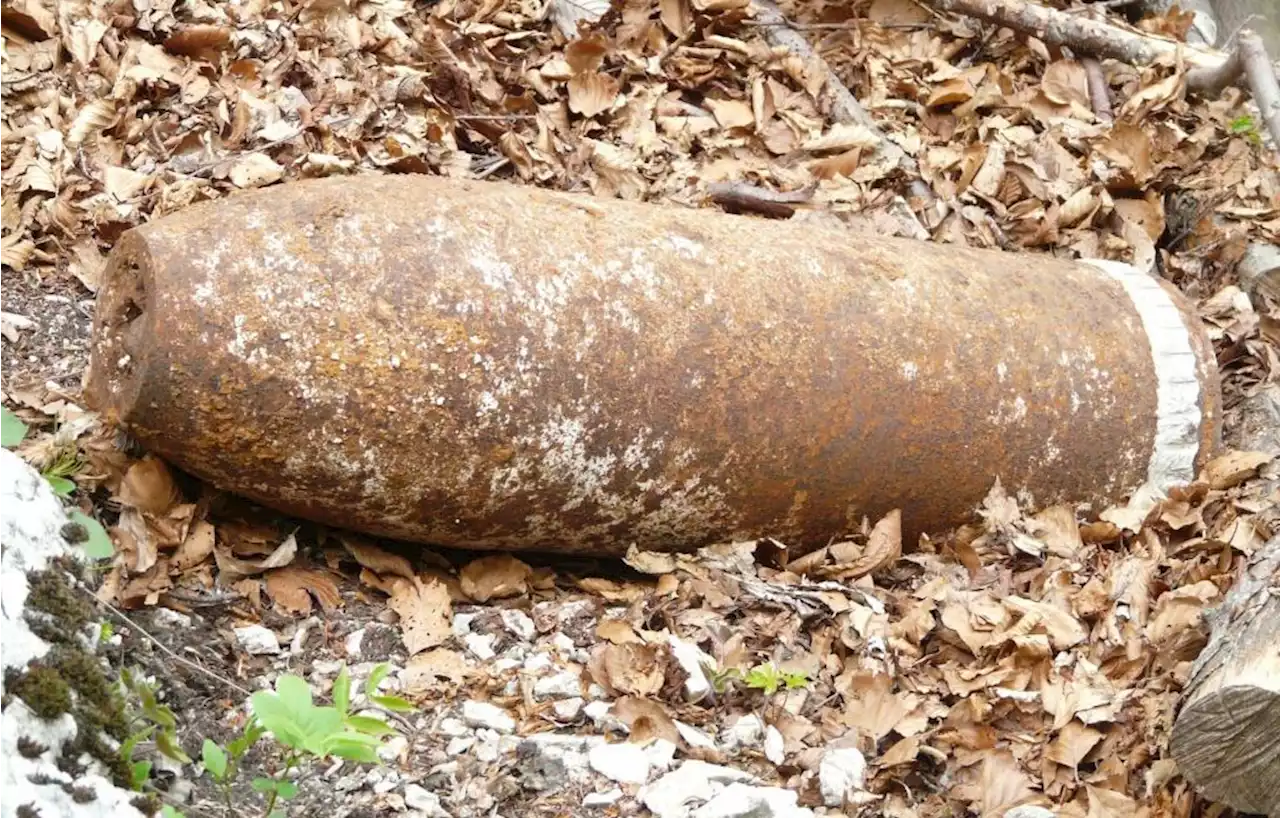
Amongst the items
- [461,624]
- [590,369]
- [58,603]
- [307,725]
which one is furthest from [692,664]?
[58,603]

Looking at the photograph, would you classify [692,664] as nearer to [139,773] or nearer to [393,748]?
[393,748]

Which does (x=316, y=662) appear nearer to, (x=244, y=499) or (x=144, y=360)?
(x=244, y=499)

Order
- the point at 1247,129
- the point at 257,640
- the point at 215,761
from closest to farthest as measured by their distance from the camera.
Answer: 1. the point at 215,761
2. the point at 257,640
3. the point at 1247,129

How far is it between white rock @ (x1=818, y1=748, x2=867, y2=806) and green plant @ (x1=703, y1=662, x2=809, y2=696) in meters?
0.19

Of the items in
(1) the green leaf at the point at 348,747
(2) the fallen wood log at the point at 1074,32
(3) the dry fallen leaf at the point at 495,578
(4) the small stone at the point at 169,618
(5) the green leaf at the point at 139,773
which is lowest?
(3) the dry fallen leaf at the point at 495,578

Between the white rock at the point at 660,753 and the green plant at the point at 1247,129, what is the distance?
324cm

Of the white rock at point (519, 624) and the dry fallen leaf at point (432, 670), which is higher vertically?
the dry fallen leaf at point (432, 670)

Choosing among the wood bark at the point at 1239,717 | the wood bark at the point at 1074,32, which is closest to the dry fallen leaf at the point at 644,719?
the wood bark at the point at 1239,717

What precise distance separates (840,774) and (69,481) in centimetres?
157

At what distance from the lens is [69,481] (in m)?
2.54

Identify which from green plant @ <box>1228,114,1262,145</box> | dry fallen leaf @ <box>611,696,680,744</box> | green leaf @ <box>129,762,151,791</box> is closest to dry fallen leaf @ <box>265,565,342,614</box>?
dry fallen leaf @ <box>611,696,680,744</box>

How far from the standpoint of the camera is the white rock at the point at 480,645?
9.09ft

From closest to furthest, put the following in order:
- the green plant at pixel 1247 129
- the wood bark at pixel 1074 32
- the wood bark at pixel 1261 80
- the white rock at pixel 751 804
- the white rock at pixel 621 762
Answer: the white rock at pixel 751 804 < the white rock at pixel 621 762 < the wood bark at pixel 1261 80 < the green plant at pixel 1247 129 < the wood bark at pixel 1074 32

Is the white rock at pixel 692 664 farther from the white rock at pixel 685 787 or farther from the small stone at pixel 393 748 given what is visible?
the small stone at pixel 393 748
